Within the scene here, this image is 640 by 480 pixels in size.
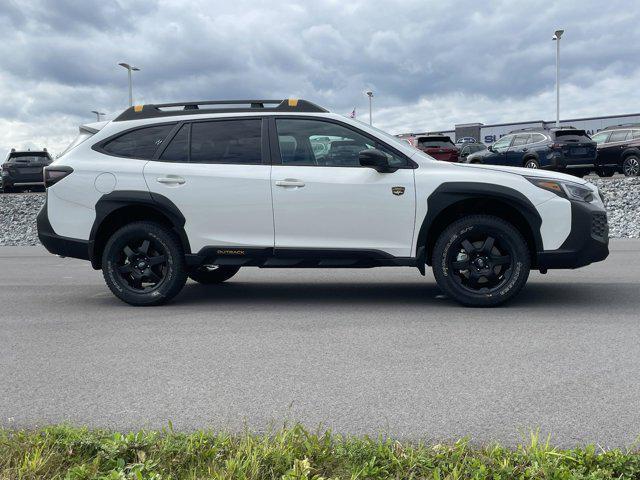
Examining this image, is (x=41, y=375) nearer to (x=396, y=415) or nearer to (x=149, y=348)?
(x=149, y=348)

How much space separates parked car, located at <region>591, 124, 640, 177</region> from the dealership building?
29.3 m

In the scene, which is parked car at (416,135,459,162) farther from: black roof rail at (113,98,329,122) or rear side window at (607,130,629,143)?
black roof rail at (113,98,329,122)

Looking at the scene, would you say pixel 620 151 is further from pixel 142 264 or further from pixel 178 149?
pixel 142 264

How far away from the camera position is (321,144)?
6.57 metres

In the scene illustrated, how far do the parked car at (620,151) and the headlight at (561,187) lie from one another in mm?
17340

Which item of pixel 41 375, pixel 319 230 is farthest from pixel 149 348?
pixel 319 230

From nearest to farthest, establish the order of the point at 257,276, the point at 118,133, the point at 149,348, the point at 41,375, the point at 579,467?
the point at 579,467, the point at 41,375, the point at 149,348, the point at 118,133, the point at 257,276

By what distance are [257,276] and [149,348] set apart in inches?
155

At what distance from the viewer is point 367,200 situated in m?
6.27

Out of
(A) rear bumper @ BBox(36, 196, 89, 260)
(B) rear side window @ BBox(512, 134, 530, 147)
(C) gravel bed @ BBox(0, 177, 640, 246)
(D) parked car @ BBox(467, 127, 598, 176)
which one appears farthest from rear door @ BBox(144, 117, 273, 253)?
(B) rear side window @ BBox(512, 134, 530, 147)

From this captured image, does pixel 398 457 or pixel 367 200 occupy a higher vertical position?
pixel 367 200

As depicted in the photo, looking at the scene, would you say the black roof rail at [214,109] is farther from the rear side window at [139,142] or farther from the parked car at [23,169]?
the parked car at [23,169]

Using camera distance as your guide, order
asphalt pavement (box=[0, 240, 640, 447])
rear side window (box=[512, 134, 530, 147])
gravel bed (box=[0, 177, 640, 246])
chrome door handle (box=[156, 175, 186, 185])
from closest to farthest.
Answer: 1. asphalt pavement (box=[0, 240, 640, 447])
2. chrome door handle (box=[156, 175, 186, 185])
3. gravel bed (box=[0, 177, 640, 246])
4. rear side window (box=[512, 134, 530, 147])

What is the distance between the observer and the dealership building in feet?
167
